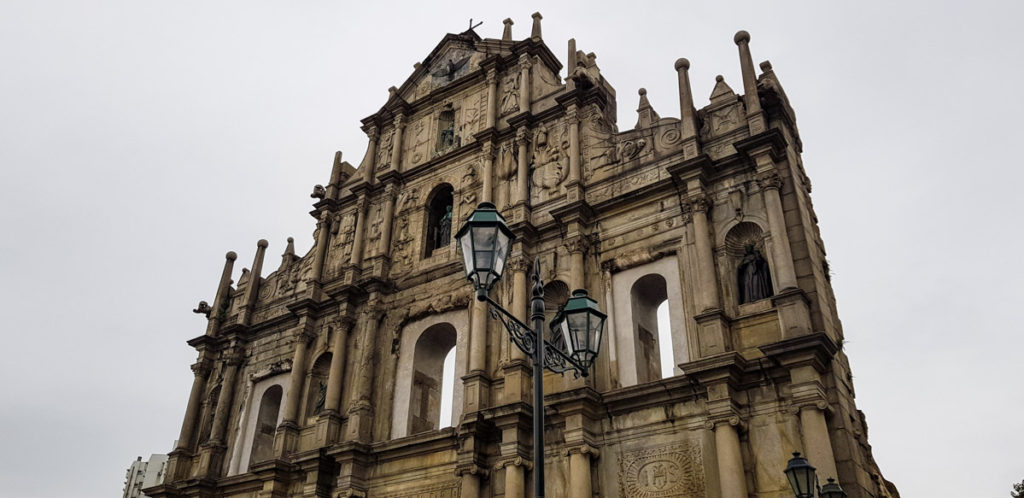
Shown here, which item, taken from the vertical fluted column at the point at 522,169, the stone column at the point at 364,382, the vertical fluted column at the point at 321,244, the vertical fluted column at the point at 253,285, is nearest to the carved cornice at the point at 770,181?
the vertical fluted column at the point at 522,169

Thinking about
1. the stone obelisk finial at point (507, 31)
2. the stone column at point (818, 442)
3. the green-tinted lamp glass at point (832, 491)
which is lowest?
the green-tinted lamp glass at point (832, 491)

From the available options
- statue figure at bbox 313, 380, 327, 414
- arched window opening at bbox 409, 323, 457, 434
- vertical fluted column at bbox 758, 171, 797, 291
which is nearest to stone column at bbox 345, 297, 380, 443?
arched window opening at bbox 409, 323, 457, 434

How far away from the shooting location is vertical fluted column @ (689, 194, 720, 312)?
44.1 feet

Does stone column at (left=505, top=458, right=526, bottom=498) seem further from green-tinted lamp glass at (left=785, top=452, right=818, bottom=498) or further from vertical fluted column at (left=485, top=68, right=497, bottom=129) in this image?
vertical fluted column at (left=485, top=68, right=497, bottom=129)

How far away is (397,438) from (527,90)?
8.59 meters

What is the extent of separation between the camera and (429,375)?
17656 mm

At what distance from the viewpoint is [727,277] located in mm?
13820

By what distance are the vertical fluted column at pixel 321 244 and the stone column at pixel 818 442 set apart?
497 inches

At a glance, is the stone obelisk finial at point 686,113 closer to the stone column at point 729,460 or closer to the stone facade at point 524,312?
the stone facade at point 524,312

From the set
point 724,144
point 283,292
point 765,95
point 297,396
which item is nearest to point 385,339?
point 297,396

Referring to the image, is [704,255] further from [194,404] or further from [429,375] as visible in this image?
[194,404]

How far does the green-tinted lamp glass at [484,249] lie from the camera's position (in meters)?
6.73

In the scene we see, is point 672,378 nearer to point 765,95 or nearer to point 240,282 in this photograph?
point 765,95

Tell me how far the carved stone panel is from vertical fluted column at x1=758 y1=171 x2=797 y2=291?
9.91 feet
